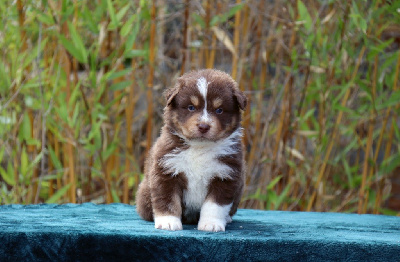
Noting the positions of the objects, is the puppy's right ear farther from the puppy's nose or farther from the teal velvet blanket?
the teal velvet blanket

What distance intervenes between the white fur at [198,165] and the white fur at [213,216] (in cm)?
7

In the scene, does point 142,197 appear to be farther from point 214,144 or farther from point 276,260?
point 276,260

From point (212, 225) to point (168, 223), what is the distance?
15 cm

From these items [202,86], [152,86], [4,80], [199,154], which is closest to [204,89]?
[202,86]

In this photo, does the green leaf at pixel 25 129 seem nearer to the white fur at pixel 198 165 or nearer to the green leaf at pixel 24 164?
the green leaf at pixel 24 164

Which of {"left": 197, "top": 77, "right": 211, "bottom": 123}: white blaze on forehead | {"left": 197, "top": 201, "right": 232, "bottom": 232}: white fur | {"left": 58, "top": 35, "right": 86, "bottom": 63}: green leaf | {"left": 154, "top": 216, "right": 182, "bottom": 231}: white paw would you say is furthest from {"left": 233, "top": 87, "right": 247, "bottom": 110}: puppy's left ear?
{"left": 58, "top": 35, "right": 86, "bottom": 63}: green leaf

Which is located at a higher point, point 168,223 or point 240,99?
point 240,99

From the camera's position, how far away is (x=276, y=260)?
1816 mm

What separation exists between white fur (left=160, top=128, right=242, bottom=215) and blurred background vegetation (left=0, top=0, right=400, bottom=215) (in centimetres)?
93

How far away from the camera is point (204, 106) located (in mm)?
2135

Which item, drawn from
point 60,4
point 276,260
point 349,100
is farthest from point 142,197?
point 349,100

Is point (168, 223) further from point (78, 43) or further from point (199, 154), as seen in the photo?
point (78, 43)

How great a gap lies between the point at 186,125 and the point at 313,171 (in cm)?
150

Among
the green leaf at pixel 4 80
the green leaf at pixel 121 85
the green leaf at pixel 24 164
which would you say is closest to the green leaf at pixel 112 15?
the green leaf at pixel 121 85
